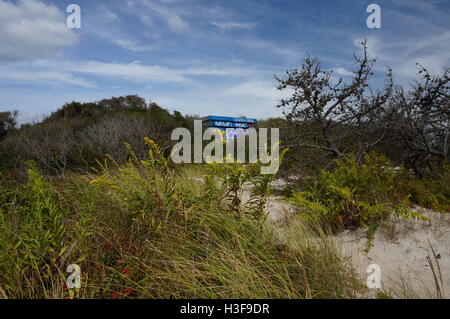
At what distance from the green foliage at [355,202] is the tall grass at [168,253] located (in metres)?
0.60

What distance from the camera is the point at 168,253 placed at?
238 centimetres

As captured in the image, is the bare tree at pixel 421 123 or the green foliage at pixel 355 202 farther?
the bare tree at pixel 421 123

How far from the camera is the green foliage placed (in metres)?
3.22

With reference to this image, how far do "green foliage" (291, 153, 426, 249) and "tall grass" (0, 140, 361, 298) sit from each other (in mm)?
603

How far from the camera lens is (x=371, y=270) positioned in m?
2.39

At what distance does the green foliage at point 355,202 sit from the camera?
322 centimetres

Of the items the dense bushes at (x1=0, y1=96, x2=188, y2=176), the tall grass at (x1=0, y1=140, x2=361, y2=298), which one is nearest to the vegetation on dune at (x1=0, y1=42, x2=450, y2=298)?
the tall grass at (x1=0, y1=140, x2=361, y2=298)

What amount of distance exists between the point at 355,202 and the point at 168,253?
2372mm
